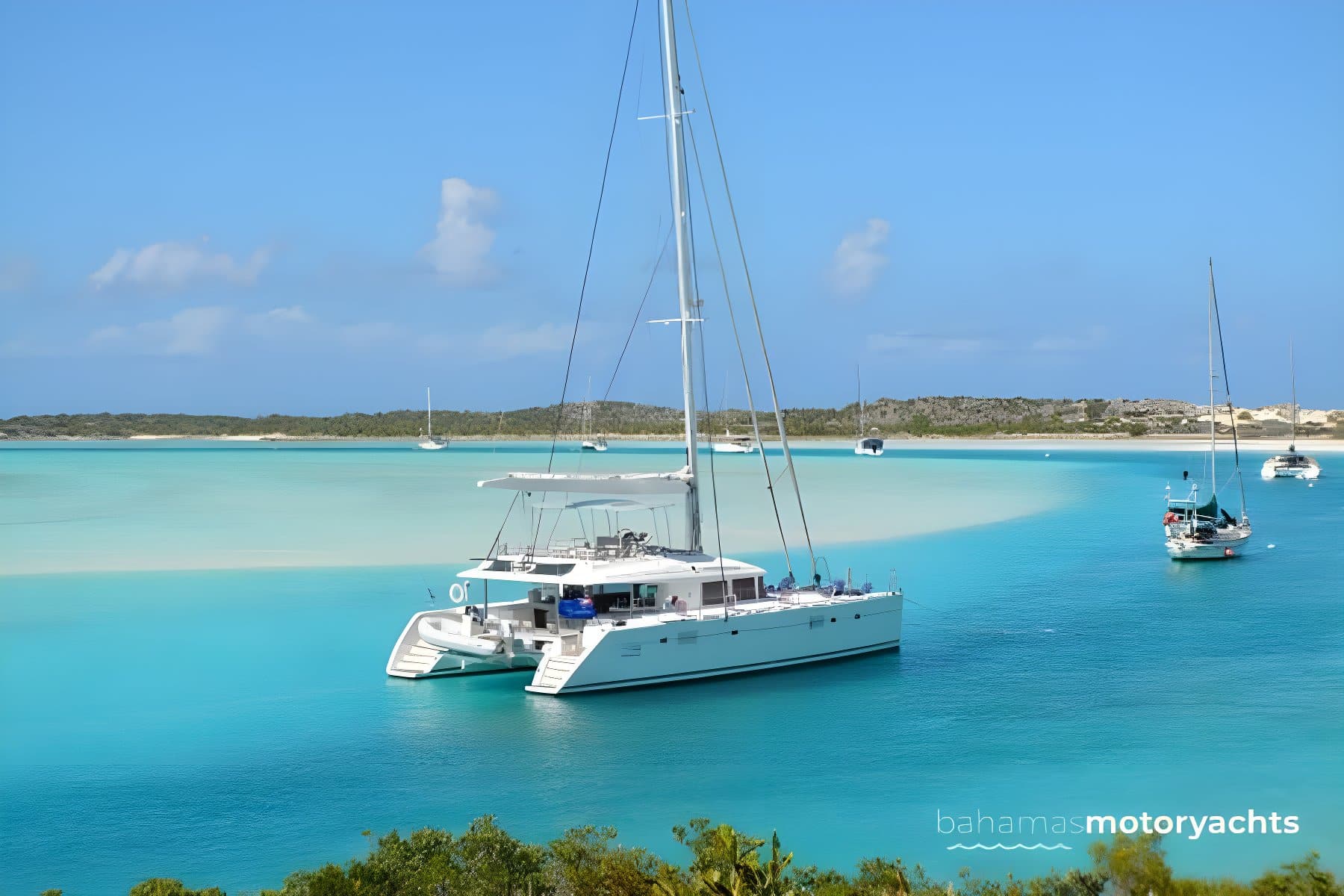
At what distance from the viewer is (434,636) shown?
20.9 metres

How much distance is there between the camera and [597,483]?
22094 mm

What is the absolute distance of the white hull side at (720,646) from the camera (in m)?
19.7

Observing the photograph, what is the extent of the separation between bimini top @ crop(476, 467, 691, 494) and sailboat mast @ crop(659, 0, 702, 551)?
1.67 feet

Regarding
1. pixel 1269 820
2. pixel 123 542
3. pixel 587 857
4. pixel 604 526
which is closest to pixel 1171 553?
pixel 604 526

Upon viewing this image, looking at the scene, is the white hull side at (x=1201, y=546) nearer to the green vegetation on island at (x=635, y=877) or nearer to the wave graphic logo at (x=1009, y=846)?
the wave graphic logo at (x=1009, y=846)

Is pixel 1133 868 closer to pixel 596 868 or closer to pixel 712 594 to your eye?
pixel 596 868

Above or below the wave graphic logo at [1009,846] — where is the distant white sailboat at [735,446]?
above

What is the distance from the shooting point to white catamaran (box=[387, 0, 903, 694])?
65.9 ft

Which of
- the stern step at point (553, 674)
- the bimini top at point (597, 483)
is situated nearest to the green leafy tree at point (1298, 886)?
the stern step at point (553, 674)

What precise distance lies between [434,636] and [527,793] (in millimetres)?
5986

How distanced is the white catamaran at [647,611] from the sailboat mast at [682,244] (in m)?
0.03

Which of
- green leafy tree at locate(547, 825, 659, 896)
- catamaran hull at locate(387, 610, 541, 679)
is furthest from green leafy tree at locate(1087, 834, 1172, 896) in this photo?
catamaran hull at locate(387, 610, 541, 679)

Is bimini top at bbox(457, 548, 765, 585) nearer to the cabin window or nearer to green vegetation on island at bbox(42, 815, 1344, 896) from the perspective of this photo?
the cabin window

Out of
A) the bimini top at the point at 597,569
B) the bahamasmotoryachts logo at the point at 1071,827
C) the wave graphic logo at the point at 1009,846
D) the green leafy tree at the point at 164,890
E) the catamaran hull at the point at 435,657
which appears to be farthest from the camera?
the catamaran hull at the point at 435,657
